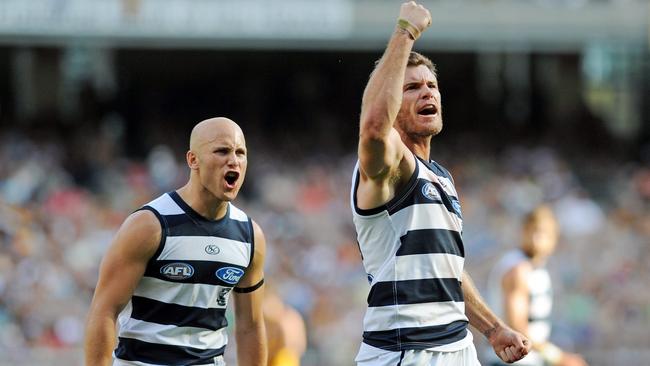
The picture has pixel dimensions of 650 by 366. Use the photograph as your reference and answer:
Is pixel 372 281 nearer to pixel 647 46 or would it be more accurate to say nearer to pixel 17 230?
pixel 17 230

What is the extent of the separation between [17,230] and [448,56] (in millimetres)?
12405

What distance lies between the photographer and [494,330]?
585cm

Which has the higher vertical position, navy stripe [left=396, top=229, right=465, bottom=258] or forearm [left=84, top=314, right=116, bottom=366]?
navy stripe [left=396, top=229, right=465, bottom=258]

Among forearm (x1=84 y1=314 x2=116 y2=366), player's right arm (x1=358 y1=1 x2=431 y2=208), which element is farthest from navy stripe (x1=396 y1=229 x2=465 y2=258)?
forearm (x1=84 y1=314 x2=116 y2=366)

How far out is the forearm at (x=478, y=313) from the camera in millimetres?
5883

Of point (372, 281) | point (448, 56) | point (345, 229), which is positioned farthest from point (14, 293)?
point (448, 56)

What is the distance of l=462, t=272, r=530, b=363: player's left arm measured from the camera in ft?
18.6

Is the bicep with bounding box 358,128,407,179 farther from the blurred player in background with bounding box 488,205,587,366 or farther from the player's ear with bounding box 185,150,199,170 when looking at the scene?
the blurred player in background with bounding box 488,205,587,366

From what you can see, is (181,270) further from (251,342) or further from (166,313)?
(251,342)

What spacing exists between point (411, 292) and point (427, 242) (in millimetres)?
230

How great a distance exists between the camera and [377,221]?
17.4 ft

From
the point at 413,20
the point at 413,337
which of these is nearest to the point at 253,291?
the point at 413,337

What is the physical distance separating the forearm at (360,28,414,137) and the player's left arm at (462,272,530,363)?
1.27 meters

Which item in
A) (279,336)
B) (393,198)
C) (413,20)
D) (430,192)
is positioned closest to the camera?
(413,20)
